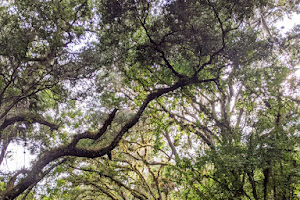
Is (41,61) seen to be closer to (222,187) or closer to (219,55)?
(219,55)

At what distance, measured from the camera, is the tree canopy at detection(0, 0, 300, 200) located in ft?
18.2

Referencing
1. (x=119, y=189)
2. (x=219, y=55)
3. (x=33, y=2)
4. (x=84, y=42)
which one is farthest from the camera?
(x=119, y=189)

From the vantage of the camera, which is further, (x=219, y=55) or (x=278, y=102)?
(x=219, y=55)

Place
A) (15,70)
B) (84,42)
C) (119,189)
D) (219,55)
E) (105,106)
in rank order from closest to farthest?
(15,70)
(84,42)
(219,55)
(105,106)
(119,189)

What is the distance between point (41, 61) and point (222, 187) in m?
5.88

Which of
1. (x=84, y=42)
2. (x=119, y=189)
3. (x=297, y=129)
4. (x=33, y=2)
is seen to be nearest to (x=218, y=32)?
(x=297, y=129)

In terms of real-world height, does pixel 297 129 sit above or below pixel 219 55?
below

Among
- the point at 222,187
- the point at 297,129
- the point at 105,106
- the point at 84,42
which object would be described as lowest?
the point at 222,187

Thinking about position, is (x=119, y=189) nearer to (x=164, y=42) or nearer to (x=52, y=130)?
(x=52, y=130)

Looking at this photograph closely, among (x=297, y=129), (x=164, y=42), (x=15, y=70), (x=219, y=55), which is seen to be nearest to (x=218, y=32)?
(x=219, y=55)

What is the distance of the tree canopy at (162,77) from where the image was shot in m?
5.56

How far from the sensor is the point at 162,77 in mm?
7410

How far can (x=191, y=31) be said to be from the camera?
245 inches

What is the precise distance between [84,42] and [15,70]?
186 cm
